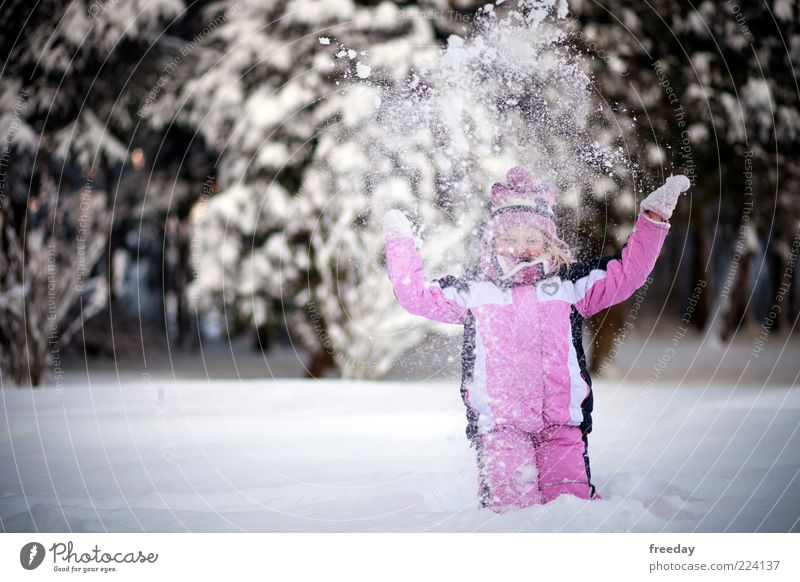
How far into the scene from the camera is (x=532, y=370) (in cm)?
229

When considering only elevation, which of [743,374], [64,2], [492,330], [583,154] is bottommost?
[743,374]

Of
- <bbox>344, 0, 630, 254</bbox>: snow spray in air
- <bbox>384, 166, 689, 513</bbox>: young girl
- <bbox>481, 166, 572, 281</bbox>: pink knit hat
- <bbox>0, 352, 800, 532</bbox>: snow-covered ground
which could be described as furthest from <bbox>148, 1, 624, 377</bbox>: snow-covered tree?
<bbox>0, 352, 800, 532</bbox>: snow-covered ground

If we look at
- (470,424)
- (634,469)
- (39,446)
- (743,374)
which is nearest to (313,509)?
(470,424)

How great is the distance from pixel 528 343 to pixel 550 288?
187mm

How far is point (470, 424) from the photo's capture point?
2361mm

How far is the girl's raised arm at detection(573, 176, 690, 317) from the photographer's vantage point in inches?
87.4

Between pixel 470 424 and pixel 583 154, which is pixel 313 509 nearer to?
pixel 470 424

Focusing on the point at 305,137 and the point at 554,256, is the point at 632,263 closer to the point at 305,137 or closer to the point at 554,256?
the point at 554,256

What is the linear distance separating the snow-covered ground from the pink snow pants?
47 millimetres

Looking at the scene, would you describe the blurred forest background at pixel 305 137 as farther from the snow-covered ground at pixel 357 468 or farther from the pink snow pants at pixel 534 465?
the pink snow pants at pixel 534 465

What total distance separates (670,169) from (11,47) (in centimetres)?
388

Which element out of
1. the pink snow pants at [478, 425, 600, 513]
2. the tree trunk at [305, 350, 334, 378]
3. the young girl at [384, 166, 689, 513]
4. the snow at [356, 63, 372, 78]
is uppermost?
the snow at [356, 63, 372, 78]

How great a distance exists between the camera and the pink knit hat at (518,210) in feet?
7.85

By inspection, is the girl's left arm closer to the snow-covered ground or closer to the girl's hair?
the girl's hair
